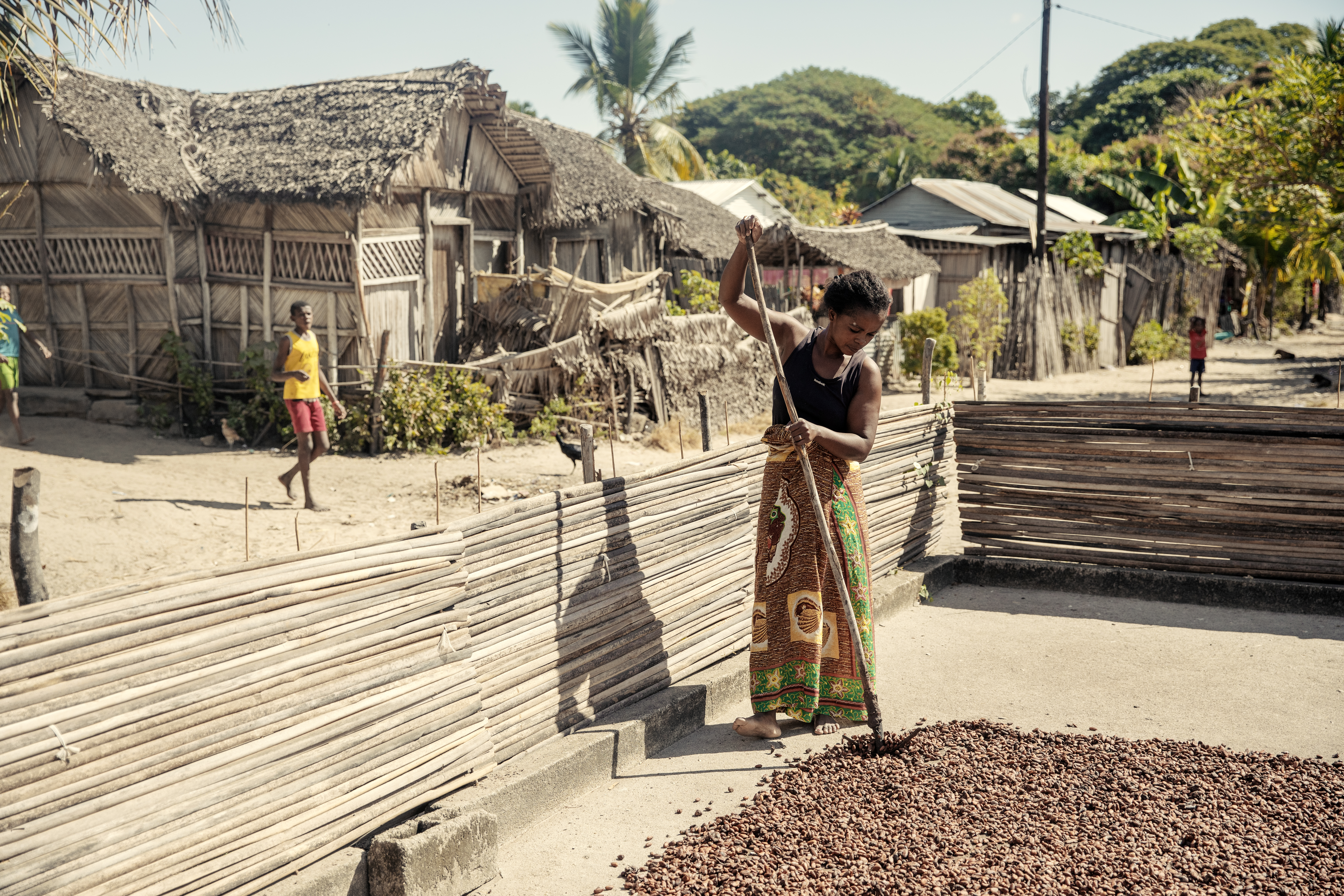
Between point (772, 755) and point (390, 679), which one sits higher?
point (390, 679)

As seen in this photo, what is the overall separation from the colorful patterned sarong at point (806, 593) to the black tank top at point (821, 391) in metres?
0.12

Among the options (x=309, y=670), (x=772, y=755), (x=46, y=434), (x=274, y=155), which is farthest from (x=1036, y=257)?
(x=309, y=670)

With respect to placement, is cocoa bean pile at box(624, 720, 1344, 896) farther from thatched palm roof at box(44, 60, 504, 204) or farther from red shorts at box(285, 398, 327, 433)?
thatched palm roof at box(44, 60, 504, 204)

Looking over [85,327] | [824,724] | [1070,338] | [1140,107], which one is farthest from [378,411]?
[1140,107]

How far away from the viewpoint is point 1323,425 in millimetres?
6273

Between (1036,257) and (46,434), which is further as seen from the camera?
(1036,257)

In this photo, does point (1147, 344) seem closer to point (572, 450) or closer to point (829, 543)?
point (572, 450)

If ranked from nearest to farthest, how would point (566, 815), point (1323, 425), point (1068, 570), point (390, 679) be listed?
1. point (390, 679)
2. point (566, 815)
3. point (1323, 425)
4. point (1068, 570)

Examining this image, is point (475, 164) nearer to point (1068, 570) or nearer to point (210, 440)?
point (210, 440)

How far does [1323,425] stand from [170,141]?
40.3 ft

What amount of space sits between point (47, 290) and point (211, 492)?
18.3 ft

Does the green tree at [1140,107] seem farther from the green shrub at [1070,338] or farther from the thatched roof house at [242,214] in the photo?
the thatched roof house at [242,214]

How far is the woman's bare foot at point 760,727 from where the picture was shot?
4496 millimetres

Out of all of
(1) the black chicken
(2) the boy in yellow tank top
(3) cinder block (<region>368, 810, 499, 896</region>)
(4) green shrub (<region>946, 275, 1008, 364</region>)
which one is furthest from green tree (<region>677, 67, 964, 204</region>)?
(3) cinder block (<region>368, 810, 499, 896</region>)
